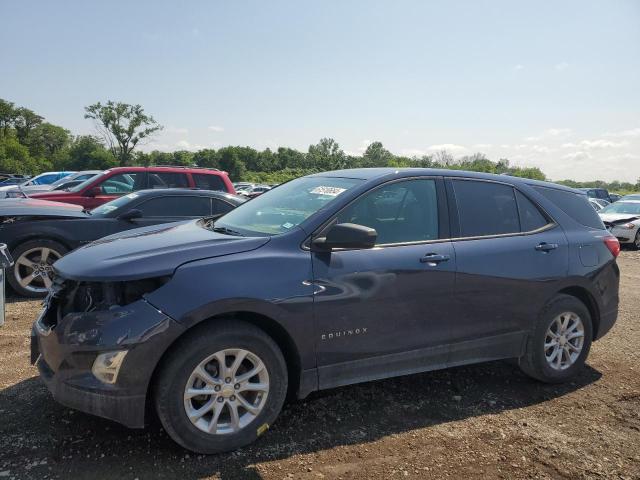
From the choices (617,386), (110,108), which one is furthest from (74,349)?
(110,108)

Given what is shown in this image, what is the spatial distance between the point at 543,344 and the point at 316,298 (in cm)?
218

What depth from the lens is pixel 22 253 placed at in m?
Result: 6.16

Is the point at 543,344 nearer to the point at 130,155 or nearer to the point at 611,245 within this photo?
the point at 611,245

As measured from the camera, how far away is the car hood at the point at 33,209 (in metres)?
6.28

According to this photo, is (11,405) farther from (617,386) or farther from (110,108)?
(110,108)

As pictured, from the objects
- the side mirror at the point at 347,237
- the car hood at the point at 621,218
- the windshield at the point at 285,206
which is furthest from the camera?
the car hood at the point at 621,218

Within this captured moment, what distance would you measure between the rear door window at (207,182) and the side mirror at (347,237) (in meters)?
6.77

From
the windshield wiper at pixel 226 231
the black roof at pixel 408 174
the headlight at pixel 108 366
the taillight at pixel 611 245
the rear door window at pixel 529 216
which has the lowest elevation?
the headlight at pixel 108 366

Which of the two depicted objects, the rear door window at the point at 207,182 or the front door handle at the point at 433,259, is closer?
the front door handle at the point at 433,259

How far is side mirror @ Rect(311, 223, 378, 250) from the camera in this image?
3.07 m

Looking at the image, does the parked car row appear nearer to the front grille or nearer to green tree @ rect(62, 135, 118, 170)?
the front grille

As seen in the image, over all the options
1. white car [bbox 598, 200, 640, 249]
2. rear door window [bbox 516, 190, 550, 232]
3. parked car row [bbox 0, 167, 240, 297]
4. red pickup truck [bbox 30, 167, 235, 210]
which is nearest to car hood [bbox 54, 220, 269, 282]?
parked car row [bbox 0, 167, 240, 297]

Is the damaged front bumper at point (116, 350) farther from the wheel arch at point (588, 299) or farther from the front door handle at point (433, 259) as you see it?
the wheel arch at point (588, 299)

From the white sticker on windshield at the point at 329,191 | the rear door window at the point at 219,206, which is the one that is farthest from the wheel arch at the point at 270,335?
the rear door window at the point at 219,206
